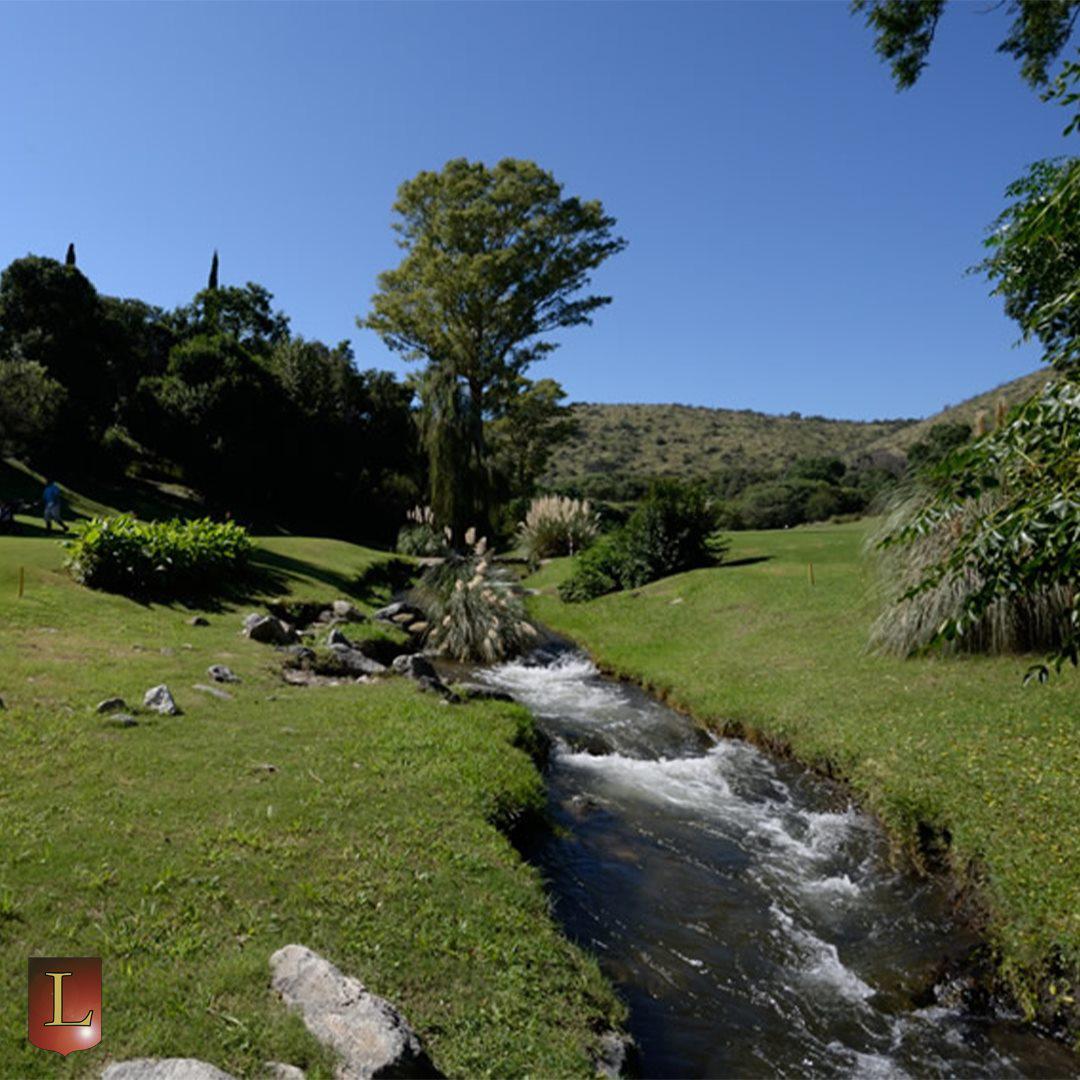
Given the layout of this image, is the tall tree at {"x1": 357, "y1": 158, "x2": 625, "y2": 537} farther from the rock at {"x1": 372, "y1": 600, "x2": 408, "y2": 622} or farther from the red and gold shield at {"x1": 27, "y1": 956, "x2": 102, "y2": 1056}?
the red and gold shield at {"x1": 27, "y1": 956, "x2": 102, "y2": 1056}

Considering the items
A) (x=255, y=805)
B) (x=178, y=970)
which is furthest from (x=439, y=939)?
(x=255, y=805)

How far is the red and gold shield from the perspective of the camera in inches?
125

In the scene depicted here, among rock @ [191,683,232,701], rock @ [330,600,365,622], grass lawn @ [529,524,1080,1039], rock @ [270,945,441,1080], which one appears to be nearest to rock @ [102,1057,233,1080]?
rock @ [270,945,441,1080]

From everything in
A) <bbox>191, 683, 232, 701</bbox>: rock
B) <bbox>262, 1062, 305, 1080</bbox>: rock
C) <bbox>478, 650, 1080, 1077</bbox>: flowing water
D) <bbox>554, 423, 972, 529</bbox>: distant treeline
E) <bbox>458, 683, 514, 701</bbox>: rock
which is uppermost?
<bbox>554, 423, 972, 529</bbox>: distant treeline

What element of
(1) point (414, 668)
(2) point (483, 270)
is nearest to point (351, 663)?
(1) point (414, 668)

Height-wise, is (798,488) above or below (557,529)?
above

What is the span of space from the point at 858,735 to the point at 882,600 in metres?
4.66

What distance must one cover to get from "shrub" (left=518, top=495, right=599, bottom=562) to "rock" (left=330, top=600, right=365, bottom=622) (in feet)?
36.8

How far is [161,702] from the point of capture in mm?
7516

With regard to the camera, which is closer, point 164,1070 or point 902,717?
point 164,1070

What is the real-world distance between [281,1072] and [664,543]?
1830 cm

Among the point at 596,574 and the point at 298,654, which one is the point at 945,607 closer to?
the point at 298,654

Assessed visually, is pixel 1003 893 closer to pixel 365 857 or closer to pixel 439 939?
pixel 439 939

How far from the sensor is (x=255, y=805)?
18.3ft
